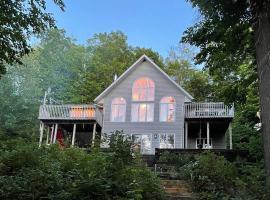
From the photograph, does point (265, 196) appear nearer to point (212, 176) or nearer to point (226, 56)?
point (212, 176)

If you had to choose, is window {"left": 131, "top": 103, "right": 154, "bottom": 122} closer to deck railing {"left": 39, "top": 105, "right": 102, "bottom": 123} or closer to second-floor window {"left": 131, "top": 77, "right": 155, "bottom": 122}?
second-floor window {"left": 131, "top": 77, "right": 155, "bottom": 122}

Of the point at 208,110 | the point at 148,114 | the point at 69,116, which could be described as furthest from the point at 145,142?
the point at 69,116

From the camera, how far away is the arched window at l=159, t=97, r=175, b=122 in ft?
77.7

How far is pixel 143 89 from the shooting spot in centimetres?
2478

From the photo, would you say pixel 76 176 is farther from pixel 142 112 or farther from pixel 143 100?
pixel 143 100

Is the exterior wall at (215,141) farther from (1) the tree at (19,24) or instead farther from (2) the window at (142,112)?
(1) the tree at (19,24)

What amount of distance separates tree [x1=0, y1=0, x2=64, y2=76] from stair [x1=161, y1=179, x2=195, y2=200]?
5050mm

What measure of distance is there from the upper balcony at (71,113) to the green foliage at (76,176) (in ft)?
52.7

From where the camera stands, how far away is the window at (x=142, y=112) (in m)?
24.0

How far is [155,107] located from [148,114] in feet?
2.19

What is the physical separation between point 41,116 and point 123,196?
19655 millimetres

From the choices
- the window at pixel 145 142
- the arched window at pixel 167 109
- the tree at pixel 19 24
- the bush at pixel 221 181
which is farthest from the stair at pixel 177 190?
the arched window at pixel 167 109

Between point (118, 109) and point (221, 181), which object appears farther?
point (118, 109)

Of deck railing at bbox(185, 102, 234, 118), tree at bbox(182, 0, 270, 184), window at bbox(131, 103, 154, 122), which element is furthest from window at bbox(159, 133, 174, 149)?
tree at bbox(182, 0, 270, 184)
